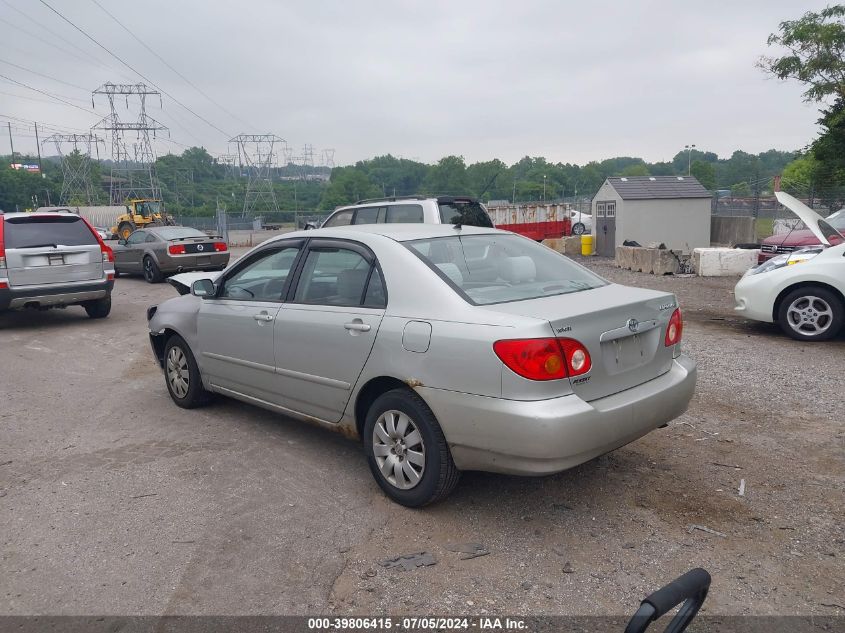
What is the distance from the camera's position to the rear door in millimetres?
10039

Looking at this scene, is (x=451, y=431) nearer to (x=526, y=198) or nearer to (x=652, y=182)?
(x=652, y=182)

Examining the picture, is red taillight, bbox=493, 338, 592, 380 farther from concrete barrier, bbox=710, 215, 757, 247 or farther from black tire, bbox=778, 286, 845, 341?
concrete barrier, bbox=710, 215, 757, 247

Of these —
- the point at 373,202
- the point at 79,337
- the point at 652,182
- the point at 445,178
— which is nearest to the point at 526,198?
Answer: the point at 445,178

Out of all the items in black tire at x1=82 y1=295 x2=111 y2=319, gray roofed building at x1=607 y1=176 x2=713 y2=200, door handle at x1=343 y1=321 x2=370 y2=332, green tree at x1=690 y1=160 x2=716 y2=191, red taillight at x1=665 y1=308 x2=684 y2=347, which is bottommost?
black tire at x1=82 y1=295 x2=111 y2=319

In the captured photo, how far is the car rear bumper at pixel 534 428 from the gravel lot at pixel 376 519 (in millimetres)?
457

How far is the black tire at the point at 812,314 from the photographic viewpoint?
317 inches

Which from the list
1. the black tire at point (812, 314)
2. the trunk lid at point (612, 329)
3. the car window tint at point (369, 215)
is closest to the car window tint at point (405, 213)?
the car window tint at point (369, 215)

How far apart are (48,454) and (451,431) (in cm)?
330

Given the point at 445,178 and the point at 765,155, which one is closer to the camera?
the point at 445,178

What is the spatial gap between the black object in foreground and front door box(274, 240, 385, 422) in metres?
2.44

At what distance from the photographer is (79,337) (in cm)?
1003

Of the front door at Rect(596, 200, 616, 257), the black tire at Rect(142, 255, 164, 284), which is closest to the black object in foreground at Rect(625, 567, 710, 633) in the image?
the black tire at Rect(142, 255, 164, 284)

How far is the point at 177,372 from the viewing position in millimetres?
6035

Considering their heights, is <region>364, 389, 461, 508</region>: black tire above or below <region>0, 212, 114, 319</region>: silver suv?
below
